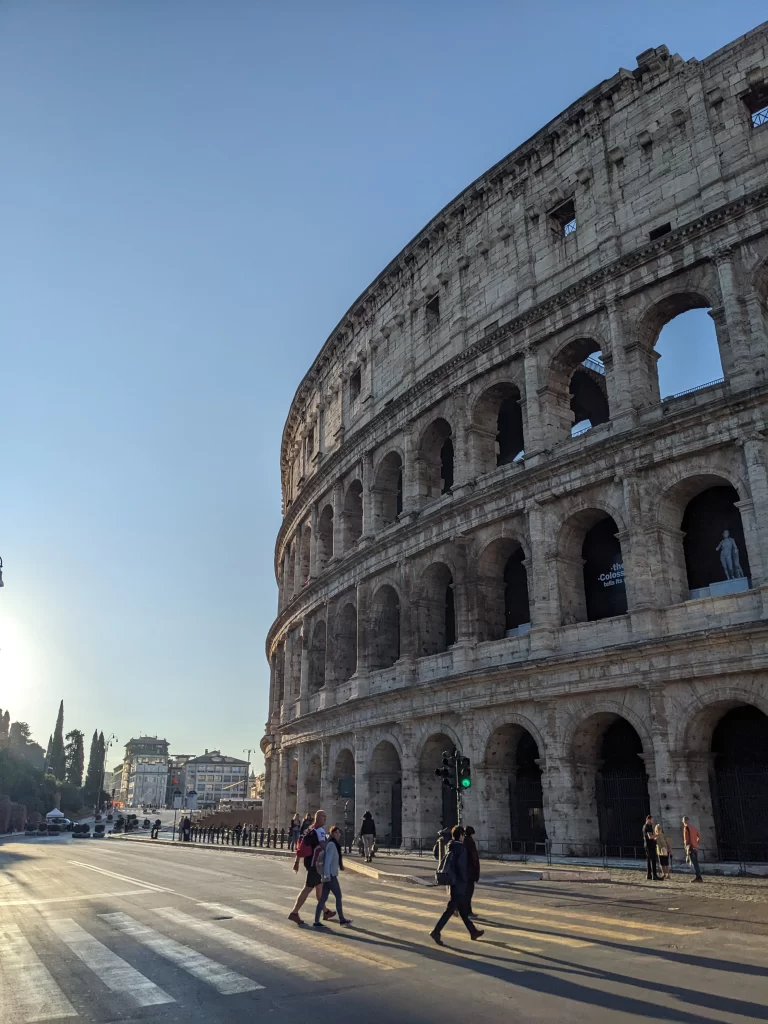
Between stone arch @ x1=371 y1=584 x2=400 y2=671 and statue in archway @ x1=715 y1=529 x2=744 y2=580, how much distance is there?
12.5m

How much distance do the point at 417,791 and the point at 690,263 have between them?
17.5m

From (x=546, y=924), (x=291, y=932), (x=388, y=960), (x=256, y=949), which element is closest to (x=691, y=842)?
(x=546, y=924)

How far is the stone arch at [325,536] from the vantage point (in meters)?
36.8

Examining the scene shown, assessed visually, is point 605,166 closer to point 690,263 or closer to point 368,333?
point 690,263

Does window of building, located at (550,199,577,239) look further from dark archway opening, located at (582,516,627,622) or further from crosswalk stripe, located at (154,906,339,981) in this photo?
crosswalk stripe, located at (154,906,339,981)

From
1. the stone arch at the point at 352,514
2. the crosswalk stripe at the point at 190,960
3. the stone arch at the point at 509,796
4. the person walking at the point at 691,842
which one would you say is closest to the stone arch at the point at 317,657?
the stone arch at the point at 352,514

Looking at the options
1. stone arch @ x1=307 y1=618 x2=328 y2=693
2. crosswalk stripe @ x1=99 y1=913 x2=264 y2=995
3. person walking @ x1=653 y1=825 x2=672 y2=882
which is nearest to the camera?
crosswalk stripe @ x1=99 y1=913 x2=264 y2=995

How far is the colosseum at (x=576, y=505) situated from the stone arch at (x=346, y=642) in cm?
12

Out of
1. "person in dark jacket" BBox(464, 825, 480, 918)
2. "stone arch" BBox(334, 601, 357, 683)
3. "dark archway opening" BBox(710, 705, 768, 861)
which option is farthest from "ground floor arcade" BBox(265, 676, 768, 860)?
"person in dark jacket" BBox(464, 825, 480, 918)

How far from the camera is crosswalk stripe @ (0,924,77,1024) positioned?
6.68 m

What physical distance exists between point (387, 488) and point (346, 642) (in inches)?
258

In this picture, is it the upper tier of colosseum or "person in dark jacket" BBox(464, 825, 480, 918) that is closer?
"person in dark jacket" BBox(464, 825, 480, 918)

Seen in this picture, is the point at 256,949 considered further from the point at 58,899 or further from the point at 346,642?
the point at 346,642

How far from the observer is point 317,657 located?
35.8 m
